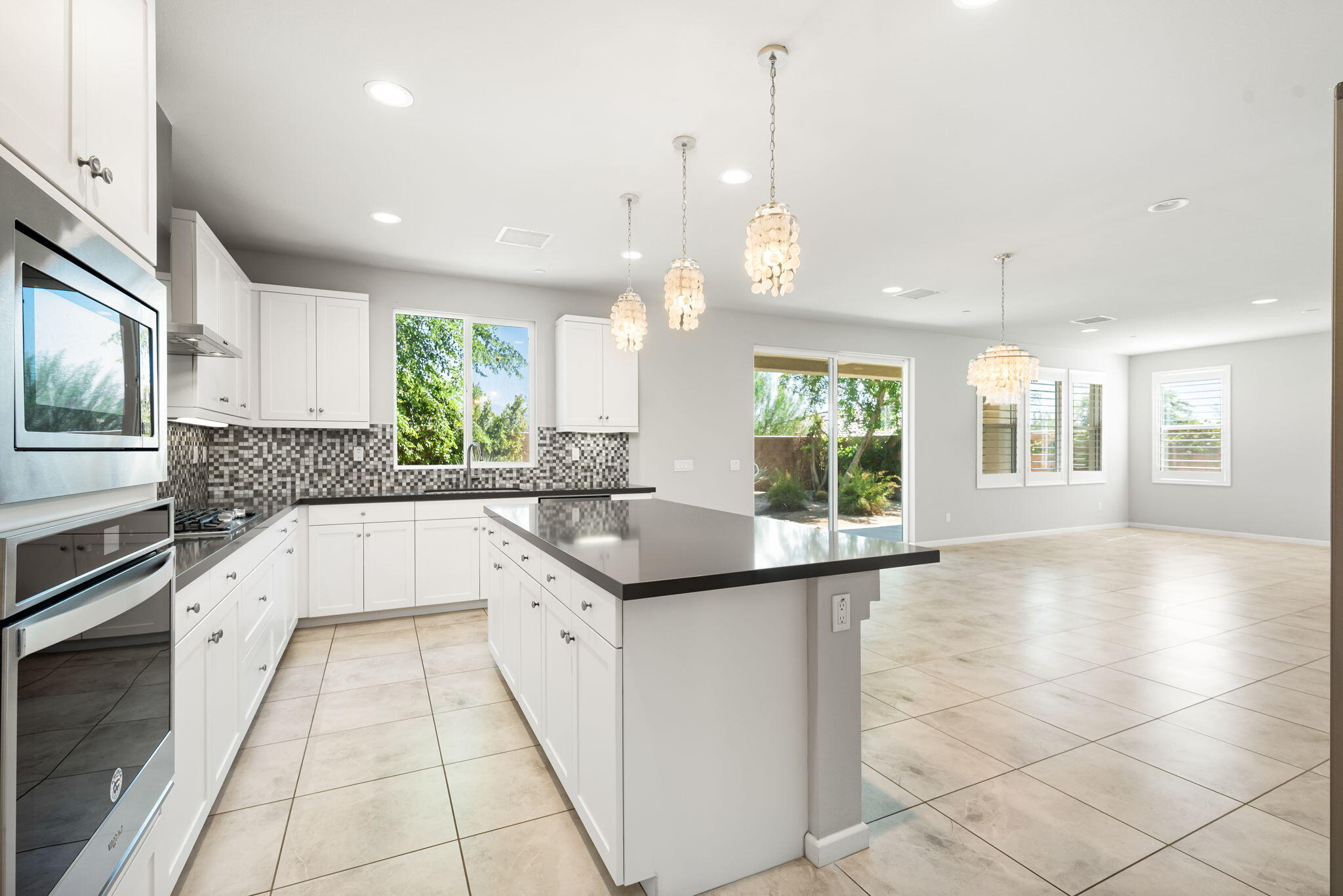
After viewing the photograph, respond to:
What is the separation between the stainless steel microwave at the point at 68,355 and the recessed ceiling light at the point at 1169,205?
15.7 feet

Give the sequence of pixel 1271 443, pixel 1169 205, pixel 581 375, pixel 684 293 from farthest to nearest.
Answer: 1. pixel 1271 443
2. pixel 581 375
3. pixel 1169 205
4. pixel 684 293

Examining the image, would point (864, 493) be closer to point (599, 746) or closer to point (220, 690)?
point (599, 746)

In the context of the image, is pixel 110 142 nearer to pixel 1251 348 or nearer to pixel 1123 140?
pixel 1123 140

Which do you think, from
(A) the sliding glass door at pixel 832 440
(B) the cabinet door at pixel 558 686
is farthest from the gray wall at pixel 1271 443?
(B) the cabinet door at pixel 558 686

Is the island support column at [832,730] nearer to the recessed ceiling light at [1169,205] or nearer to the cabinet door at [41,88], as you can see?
the cabinet door at [41,88]

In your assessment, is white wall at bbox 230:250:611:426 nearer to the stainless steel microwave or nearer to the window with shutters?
the stainless steel microwave

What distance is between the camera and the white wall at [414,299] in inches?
189

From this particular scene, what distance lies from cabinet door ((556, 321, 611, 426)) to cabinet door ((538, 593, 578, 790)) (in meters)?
3.20

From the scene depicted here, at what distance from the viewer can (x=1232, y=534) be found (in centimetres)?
881

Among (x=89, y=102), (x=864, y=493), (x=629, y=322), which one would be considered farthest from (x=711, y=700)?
(x=864, y=493)

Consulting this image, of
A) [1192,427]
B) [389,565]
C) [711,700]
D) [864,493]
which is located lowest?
[389,565]

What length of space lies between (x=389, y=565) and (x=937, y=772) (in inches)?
148

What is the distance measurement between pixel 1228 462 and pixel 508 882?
10769 mm

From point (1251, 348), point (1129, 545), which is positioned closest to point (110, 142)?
point (1129, 545)
